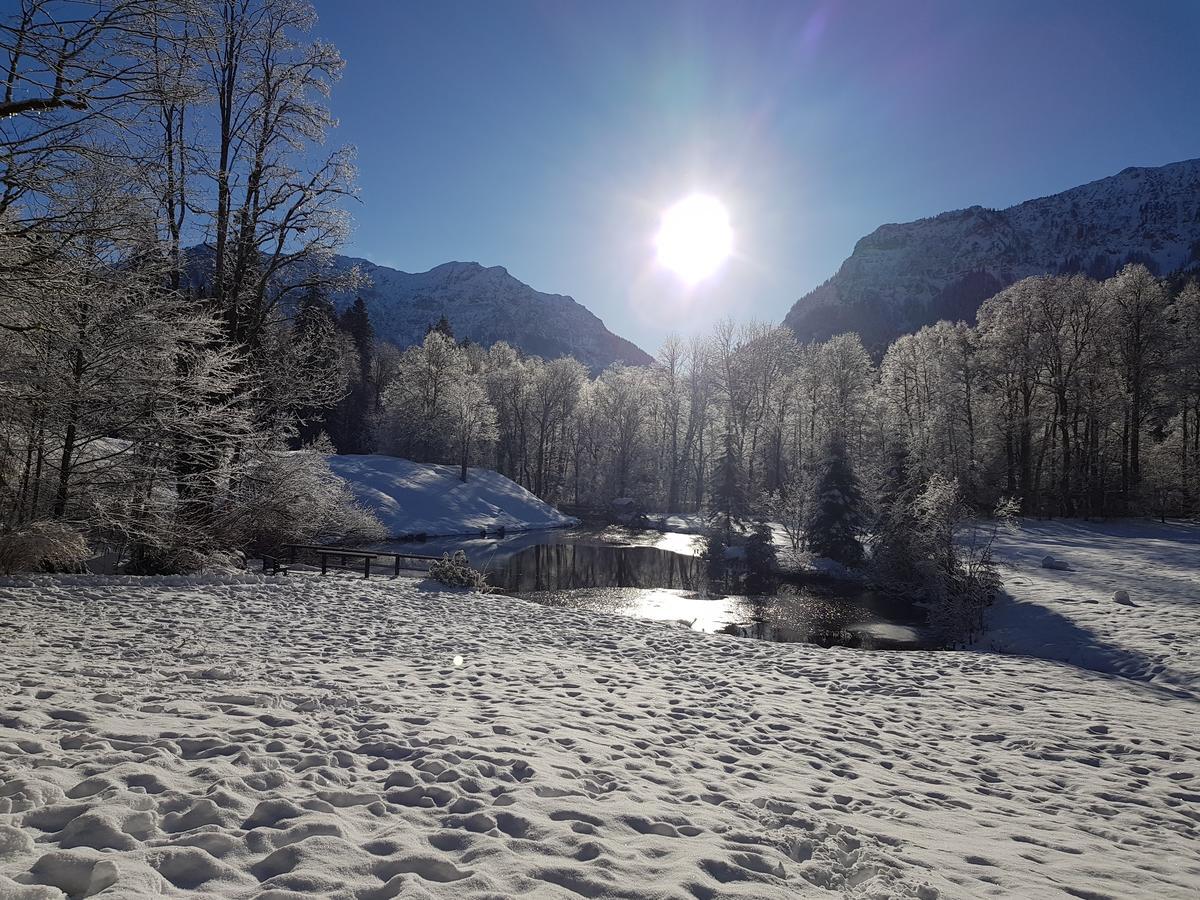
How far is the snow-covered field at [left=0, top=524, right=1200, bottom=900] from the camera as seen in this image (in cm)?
303

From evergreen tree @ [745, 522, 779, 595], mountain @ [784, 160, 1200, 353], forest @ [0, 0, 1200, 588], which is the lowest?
evergreen tree @ [745, 522, 779, 595]

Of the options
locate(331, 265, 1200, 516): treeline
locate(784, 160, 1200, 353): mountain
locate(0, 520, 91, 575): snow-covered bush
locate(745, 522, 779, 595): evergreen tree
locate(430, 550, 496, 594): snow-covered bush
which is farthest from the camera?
locate(784, 160, 1200, 353): mountain

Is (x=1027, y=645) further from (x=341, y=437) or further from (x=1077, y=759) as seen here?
(x=341, y=437)

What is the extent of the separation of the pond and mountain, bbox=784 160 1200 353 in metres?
111

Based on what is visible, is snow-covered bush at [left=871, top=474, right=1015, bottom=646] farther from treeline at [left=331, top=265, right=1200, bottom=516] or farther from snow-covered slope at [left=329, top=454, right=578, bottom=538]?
snow-covered slope at [left=329, top=454, right=578, bottom=538]

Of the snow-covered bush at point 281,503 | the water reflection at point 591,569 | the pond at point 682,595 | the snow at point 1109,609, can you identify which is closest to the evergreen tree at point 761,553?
the pond at point 682,595

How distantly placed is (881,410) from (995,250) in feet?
442

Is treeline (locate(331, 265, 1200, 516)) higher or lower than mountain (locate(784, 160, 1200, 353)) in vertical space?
lower

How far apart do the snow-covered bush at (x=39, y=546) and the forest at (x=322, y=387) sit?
6cm

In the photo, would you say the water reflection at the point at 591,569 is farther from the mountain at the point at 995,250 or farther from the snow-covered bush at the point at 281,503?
the mountain at the point at 995,250

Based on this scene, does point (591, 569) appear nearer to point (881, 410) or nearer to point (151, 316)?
point (151, 316)

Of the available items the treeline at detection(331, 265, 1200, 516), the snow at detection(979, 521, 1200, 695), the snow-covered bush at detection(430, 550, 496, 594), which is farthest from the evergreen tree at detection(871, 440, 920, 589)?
the snow-covered bush at detection(430, 550, 496, 594)

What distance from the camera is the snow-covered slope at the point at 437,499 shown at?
108 ft

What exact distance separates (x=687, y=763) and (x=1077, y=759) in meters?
4.44
